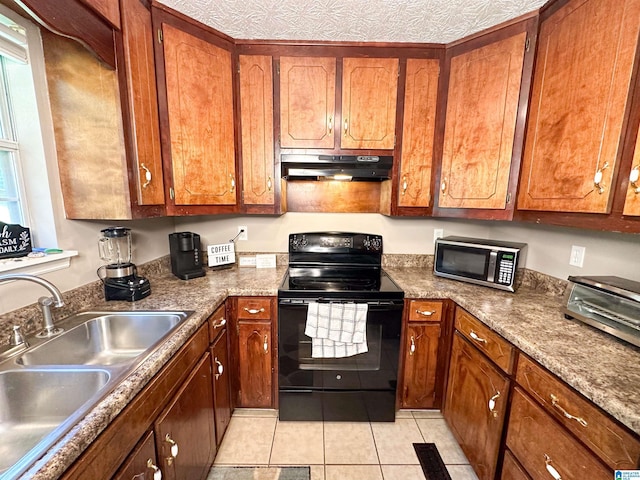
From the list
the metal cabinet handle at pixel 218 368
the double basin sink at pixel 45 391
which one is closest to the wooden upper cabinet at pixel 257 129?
the metal cabinet handle at pixel 218 368

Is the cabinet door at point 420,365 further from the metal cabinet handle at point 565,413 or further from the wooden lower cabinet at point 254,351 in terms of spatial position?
the wooden lower cabinet at point 254,351

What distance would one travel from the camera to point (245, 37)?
1666 mm

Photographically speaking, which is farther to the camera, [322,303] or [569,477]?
[322,303]

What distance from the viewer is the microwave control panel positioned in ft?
5.14

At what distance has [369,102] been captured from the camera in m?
1.74

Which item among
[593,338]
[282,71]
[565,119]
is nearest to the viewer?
[593,338]

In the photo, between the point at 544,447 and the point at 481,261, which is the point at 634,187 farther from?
the point at 544,447

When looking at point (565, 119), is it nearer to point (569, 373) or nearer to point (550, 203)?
point (550, 203)

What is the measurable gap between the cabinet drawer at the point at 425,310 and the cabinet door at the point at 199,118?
1402mm

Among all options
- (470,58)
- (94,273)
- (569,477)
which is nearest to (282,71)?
(470,58)

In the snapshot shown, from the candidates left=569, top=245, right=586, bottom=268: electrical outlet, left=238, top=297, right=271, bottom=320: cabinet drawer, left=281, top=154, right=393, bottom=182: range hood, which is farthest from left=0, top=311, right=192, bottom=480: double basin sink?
left=569, top=245, right=586, bottom=268: electrical outlet

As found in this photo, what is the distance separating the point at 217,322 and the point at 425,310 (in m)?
1.26

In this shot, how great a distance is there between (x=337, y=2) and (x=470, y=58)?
0.88 m

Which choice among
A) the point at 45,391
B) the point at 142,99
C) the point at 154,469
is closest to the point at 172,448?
the point at 154,469
